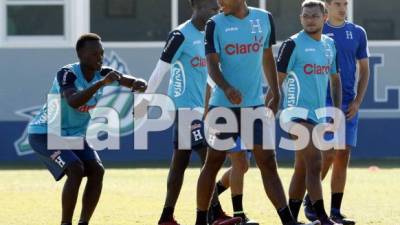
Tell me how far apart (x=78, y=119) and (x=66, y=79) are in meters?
0.45

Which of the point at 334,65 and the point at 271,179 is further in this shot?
the point at 334,65

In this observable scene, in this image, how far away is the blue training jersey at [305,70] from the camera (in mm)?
10031

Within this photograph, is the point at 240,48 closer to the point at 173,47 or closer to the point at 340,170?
the point at 173,47

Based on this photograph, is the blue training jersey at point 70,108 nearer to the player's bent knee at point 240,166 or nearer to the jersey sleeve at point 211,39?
the jersey sleeve at point 211,39

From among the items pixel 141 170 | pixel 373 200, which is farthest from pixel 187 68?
pixel 141 170

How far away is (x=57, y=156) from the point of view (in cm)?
954

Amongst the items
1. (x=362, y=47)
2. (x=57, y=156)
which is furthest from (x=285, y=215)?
(x=362, y=47)

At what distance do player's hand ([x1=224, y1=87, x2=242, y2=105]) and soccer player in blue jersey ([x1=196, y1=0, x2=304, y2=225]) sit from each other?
2.1 inches

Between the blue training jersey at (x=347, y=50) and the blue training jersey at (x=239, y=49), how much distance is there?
176 cm

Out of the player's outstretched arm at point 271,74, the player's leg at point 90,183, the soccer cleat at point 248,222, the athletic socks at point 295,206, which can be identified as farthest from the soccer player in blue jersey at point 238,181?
the player's leg at point 90,183

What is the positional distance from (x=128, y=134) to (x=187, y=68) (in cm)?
869

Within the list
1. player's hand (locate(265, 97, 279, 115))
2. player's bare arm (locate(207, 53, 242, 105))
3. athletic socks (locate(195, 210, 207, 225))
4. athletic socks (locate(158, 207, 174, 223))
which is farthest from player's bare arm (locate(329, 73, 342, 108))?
athletic socks (locate(158, 207, 174, 223))

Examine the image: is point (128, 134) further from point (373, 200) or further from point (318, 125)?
point (318, 125)

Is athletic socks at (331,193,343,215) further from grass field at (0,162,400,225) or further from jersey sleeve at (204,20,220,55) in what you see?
jersey sleeve at (204,20,220,55)
